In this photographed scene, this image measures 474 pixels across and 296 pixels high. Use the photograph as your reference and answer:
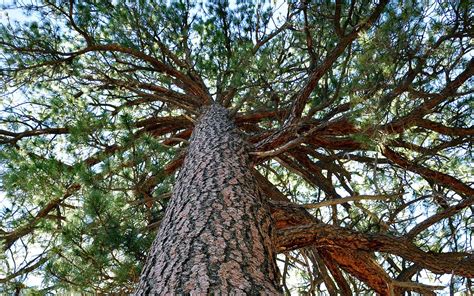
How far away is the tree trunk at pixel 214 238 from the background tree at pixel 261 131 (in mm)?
355

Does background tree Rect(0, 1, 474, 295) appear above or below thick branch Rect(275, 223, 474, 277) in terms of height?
above

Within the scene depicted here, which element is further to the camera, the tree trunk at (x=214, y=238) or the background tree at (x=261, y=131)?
the background tree at (x=261, y=131)

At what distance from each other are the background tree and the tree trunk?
1.16 feet

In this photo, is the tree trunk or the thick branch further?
the thick branch

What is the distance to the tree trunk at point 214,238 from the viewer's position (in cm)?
137

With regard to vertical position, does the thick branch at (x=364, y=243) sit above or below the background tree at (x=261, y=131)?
below

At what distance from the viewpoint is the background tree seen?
2.64m

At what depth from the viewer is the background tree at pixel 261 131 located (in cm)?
264

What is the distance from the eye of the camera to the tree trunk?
4.48 feet

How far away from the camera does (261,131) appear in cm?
409

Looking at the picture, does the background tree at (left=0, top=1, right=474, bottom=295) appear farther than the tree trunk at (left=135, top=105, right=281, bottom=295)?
Yes

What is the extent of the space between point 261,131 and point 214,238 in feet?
8.29

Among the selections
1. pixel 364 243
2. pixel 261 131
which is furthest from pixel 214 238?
pixel 261 131

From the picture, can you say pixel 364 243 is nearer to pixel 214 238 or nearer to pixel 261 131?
pixel 214 238
